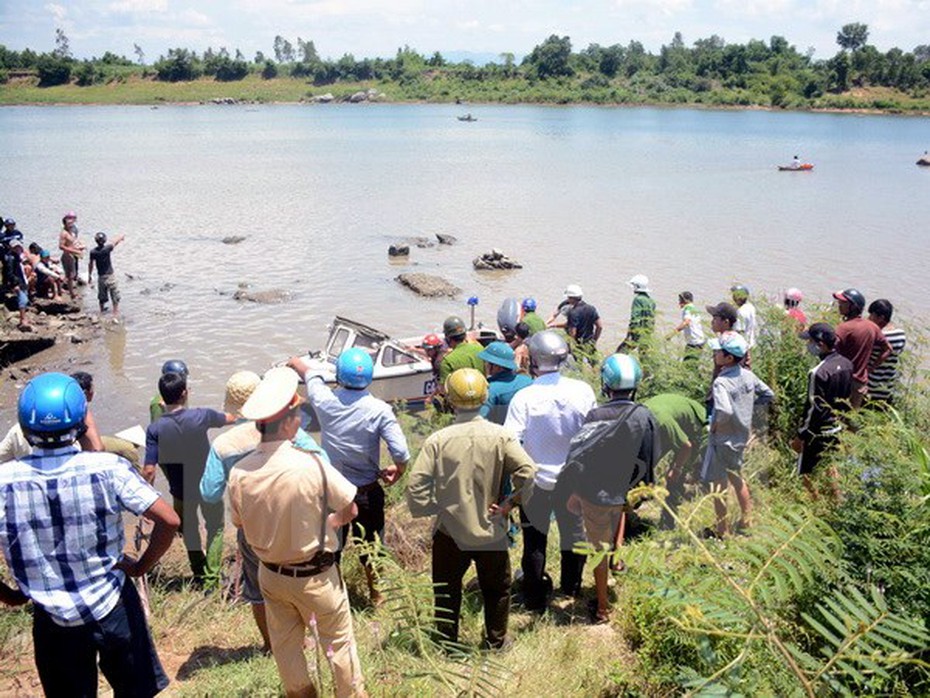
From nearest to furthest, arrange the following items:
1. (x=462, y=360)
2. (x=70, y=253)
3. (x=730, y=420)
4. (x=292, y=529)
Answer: (x=292, y=529) → (x=730, y=420) → (x=462, y=360) → (x=70, y=253)

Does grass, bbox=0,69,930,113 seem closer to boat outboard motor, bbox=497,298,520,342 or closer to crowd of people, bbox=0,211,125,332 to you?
crowd of people, bbox=0,211,125,332

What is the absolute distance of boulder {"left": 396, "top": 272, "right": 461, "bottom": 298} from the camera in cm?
1986

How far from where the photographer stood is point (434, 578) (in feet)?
15.1

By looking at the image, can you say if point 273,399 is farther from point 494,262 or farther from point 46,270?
point 494,262

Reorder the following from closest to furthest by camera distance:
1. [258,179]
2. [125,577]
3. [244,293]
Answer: [125,577], [244,293], [258,179]

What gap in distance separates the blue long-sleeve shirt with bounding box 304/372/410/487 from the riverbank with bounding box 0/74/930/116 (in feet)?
347

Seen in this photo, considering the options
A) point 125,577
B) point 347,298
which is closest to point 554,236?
point 347,298

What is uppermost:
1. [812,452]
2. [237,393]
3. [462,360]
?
[237,393]

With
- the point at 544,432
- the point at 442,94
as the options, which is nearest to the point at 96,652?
the point at 544,432

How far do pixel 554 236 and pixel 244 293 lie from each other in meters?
11.8

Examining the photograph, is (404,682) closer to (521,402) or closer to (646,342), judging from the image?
(521,402)

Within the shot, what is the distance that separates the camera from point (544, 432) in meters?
5.21

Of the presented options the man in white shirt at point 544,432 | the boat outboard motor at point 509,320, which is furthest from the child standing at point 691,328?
the man in white shirt at point 544,432

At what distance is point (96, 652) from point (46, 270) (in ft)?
51.4
